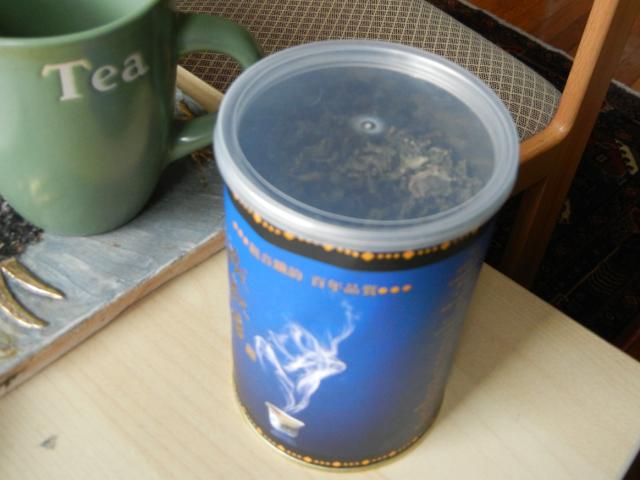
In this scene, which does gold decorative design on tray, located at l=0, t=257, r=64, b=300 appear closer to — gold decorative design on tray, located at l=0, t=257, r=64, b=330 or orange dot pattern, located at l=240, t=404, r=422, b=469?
gold decorative design on tray, located at l=0, t=257, r=64, b=330

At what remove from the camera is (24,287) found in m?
0.39

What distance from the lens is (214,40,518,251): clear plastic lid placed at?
9.6 inches

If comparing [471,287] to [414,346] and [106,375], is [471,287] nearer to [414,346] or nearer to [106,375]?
[414,346]

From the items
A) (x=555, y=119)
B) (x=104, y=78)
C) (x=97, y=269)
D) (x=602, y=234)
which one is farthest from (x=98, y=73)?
(x=602, y=234)

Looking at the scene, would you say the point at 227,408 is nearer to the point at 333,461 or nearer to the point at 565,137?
the point at 333,461

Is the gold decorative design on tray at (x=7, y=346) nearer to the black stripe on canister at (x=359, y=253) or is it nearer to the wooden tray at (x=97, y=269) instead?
the wooden tray at (x=97, y=269)

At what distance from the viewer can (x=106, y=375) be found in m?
0.38

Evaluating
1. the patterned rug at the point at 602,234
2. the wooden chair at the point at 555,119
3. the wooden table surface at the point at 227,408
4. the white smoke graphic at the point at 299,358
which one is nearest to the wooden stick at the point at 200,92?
the wooden chair at the point at 555,119

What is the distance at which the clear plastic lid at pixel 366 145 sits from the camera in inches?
9.6

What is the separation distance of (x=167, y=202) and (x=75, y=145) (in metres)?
0.10

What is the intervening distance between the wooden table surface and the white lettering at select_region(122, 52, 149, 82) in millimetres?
125

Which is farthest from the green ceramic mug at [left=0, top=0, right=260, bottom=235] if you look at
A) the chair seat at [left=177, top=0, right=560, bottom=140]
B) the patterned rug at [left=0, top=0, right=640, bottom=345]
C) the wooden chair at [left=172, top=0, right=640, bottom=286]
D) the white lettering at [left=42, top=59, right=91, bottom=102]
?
the patterned rug at [left=0, top=0, right=640, bottom=345]

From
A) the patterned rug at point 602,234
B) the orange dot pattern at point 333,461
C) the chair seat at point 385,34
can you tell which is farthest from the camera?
the patterned rug at point 602,234

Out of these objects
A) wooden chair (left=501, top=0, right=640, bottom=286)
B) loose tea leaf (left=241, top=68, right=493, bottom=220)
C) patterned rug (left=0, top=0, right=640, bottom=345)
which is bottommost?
patterned rug (left=0, top=0, right=640, bottom=345)
